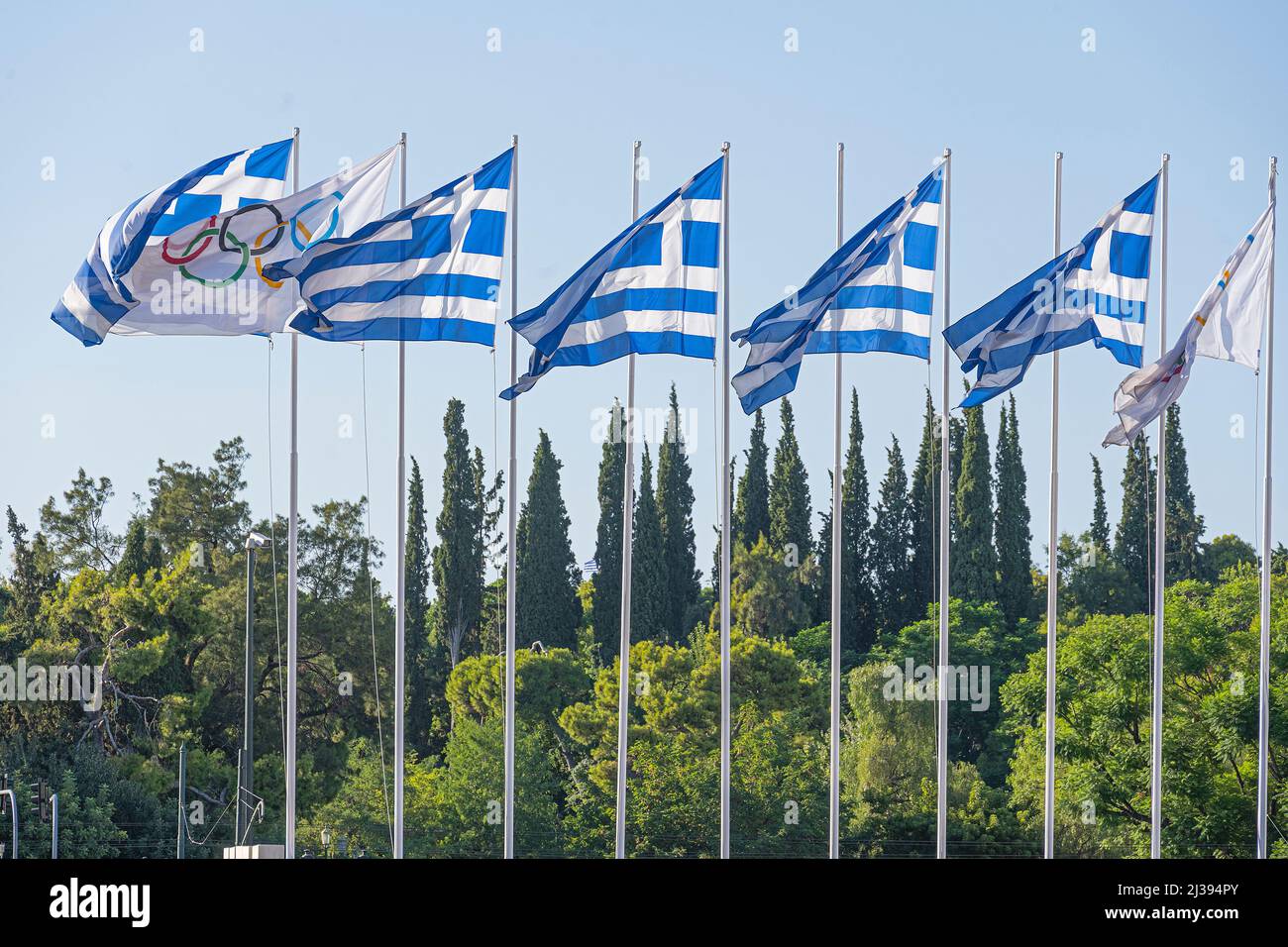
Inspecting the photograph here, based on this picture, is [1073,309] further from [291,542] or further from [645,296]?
[291,542]

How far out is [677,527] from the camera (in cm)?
7275

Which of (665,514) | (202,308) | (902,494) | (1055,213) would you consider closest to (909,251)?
(1055,213)

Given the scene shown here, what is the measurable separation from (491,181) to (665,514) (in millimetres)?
48840

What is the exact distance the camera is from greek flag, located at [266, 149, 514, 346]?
76.3 ft

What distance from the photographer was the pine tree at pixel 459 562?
66.6 meters

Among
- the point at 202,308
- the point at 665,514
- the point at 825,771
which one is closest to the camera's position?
the point at 202,308

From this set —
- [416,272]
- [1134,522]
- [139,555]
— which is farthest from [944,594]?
[1134,522]

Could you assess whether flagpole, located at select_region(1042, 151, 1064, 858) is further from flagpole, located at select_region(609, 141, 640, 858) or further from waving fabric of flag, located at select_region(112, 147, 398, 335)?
waving fabric of flag, located at select_region(112, 147, 398, 335)

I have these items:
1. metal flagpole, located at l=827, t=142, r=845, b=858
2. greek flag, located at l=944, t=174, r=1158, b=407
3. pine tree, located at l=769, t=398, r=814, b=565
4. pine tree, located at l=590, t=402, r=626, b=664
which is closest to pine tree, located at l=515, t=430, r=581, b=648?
pine tree, located at l=590, t=402, r=626, b=664

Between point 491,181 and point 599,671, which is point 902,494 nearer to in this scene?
point 599,671

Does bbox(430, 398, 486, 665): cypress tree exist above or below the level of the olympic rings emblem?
below

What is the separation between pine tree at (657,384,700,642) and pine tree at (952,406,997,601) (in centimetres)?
1085

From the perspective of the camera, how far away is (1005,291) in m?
25.0
